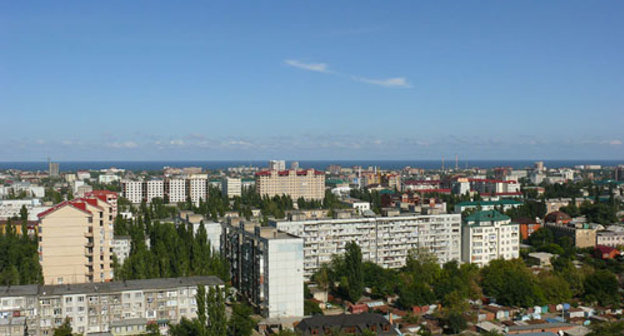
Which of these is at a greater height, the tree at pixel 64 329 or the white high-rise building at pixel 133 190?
the white high-rise building at pixel 133 190

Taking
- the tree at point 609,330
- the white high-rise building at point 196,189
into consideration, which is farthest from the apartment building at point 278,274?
the white high-rise building at point 196,189

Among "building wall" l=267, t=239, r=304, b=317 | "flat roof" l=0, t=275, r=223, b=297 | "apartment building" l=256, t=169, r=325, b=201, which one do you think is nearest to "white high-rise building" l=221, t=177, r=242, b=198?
"apartment building" l=256, t=169, r=325, b=201

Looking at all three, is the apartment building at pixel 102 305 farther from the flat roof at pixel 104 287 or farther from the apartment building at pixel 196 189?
the apartment building at pixel 196 189

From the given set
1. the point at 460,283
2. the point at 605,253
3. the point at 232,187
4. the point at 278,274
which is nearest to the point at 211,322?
the point at 278,274

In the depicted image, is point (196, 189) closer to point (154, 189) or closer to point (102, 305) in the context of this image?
point (154, 189)

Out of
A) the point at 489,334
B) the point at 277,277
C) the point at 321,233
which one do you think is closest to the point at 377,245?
the point at 321,233

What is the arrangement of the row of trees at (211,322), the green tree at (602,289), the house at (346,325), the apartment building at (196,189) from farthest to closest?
the apartment building at (196,189)
the green tree at (602,289)
the house at (346,325)
the row of trees at (211,322)
